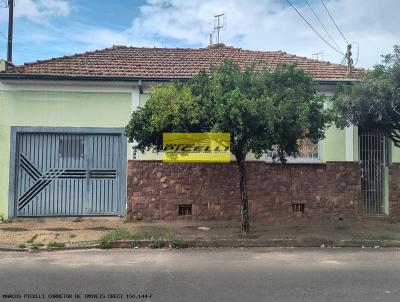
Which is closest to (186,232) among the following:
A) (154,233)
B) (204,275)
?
(154,233)

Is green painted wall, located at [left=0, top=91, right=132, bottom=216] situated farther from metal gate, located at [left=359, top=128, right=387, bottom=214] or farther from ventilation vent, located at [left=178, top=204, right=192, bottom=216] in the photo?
metal gate, located at [left=359, top=128, right=387, bottom=214]

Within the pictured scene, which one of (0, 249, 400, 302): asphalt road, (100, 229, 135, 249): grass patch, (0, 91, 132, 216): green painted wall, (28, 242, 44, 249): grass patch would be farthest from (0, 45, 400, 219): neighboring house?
(0, 249, 400, 302): asphalt road

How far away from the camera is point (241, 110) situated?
8484mm

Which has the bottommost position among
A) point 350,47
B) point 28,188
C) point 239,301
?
point 239,301

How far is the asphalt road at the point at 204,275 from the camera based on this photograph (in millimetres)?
5637

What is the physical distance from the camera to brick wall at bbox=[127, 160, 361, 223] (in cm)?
1179

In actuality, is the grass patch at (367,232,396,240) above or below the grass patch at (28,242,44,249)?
above

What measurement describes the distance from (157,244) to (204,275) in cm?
269

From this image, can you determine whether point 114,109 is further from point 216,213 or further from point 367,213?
point 367,213

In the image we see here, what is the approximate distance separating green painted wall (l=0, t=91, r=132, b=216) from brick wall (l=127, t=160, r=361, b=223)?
5.24 feet

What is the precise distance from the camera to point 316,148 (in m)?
12.5

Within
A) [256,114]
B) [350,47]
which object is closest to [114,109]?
[256,114]

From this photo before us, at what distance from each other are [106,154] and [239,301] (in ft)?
24.8

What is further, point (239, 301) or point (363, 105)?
point (363, 105)
